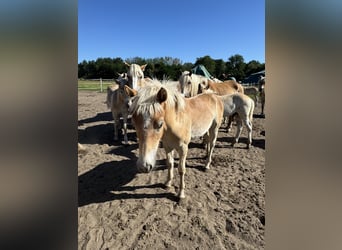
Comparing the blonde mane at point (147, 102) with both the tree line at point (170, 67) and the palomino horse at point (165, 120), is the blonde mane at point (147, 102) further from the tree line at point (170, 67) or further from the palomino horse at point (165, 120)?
the tree line at point (170, 67)

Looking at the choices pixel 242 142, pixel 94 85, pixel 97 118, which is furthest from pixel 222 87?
pixel 94 85

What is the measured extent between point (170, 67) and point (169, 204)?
27723mm

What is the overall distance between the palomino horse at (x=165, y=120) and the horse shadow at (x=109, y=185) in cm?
52

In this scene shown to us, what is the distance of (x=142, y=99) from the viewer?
232cm

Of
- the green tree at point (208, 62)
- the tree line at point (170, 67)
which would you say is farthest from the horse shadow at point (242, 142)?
the green tree at point (208, 62)

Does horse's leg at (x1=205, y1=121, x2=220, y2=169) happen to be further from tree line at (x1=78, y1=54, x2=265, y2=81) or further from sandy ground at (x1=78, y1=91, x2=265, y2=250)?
tree line at (x1=78, y1=54, x2=265, y2=81)

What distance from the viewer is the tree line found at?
27.8 meters

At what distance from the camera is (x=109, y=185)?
11.5 feet

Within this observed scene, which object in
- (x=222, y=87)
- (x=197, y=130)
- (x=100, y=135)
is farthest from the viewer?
(x=222, y=87)

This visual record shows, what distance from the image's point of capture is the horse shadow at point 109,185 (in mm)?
3135

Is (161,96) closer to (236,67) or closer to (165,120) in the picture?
(165,120)
